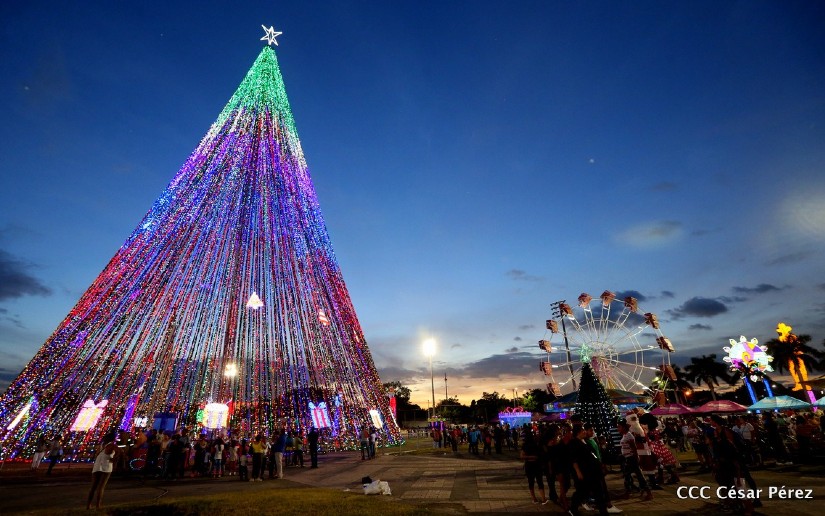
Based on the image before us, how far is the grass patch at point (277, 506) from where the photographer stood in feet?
26.3

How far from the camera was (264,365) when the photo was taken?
54.7 feet

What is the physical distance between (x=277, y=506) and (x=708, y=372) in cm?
10840

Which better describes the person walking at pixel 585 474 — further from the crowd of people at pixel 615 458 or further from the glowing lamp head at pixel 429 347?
the glowing lamp head at pixel 429 347

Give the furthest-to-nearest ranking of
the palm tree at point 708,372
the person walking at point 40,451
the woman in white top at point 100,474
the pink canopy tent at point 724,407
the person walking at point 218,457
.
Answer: the palm tree at point 708,372
the pink canopy tent at point 724,407
the person walking at point 218,457
the person walking at point 40,451
the woman in white top at point 100,474

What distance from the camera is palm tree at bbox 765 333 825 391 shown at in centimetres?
6391

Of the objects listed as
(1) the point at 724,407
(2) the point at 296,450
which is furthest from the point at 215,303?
(1) the point at 724,407

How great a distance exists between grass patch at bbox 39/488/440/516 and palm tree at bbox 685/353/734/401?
10375 centimetres

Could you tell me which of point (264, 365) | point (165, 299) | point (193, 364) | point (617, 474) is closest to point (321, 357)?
point (264, 365)

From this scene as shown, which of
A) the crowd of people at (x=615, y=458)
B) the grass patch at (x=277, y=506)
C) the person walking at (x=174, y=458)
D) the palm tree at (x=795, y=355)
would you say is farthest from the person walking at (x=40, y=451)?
the palm tree at (x=795, y=355)

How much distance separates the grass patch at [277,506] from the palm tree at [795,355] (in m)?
77.4

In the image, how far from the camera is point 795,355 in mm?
64312

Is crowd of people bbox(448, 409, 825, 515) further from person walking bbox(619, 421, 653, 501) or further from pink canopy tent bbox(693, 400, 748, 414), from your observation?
pink canopy tent bbox(693, 400, 748, 414)

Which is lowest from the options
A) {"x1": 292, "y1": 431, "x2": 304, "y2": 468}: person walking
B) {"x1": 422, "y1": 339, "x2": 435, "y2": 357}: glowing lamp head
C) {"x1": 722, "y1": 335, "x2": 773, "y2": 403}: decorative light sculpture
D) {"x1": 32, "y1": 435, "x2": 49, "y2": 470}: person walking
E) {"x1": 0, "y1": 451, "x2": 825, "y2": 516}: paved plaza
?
{"x1": 0, "y1": 451, "x2": 825, "y2": 516}: paved plaza

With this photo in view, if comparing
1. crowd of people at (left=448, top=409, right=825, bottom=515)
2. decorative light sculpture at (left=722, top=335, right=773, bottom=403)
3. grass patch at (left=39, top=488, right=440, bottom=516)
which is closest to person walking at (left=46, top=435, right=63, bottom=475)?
grass patch at (left=39, top=488, right=440, bottom=516)
